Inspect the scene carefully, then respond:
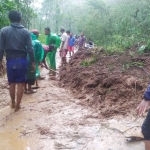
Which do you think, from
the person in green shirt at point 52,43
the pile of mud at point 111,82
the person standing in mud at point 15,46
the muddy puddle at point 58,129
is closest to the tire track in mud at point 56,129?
the muddy puddle at point 58,129

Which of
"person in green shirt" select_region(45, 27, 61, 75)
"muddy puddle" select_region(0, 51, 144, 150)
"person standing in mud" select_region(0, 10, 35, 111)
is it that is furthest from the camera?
"person in green shirt" select_region(45, 27, 61, 75)

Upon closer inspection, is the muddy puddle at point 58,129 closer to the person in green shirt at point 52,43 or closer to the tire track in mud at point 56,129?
the tire track in mud at point 56,129

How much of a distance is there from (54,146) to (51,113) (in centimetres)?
119

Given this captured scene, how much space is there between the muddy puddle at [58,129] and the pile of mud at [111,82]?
12.3 inches

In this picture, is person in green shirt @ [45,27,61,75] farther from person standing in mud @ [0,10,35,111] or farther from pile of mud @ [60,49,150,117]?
person standing in mud @ [0,10,35,111]

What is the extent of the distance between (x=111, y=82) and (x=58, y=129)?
183 centimetres

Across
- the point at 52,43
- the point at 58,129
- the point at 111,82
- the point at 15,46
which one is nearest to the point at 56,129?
the point at 58,129

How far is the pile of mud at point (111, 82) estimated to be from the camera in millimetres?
4039

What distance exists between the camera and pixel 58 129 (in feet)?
11.0

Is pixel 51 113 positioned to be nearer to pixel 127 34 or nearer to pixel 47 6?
pixel 127 34

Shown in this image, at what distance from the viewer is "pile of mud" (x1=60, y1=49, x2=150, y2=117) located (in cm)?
404

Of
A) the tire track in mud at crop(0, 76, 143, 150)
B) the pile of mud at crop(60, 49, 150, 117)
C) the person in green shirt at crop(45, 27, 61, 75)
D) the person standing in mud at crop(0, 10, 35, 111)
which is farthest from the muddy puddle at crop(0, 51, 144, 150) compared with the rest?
the person in green shirt at crop(45, 27, 61, 75)

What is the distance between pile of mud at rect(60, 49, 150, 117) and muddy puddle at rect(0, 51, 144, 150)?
1.02 ft

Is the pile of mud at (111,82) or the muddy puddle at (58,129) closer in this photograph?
the muddy puddle at (58,129)
